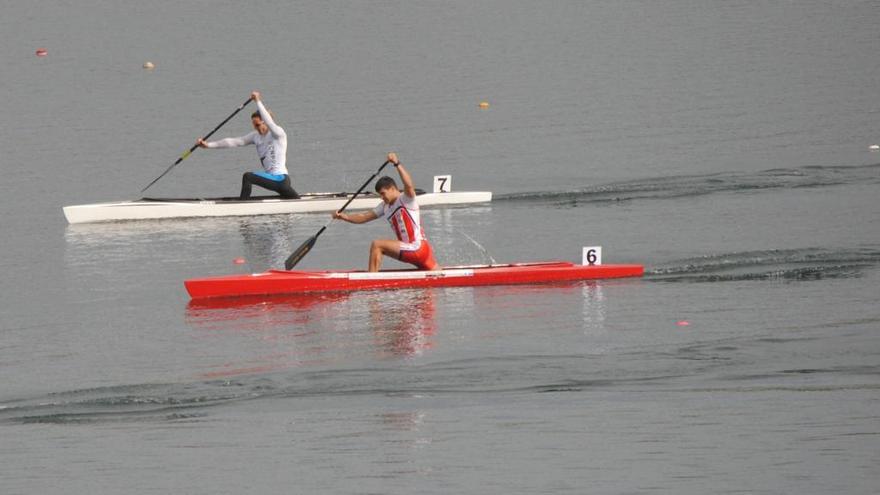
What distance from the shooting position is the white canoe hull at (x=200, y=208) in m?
30.4

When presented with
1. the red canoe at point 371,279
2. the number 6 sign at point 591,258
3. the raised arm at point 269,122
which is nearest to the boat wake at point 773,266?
the number 6 sign at point 591,258

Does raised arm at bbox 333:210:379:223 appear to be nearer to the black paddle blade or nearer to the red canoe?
the red canoe

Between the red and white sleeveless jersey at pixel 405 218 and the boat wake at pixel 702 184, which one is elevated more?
the boat wake at pixel 702 184

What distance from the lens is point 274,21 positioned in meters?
61.1

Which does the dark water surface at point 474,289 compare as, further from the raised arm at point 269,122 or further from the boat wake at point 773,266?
the raised arm at point 269,122

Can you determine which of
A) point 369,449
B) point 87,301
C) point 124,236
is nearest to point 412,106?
point 124,236

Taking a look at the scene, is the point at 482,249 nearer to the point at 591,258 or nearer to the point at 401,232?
the point at 591,258

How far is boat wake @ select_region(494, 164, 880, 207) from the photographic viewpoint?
31391mm

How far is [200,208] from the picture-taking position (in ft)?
100

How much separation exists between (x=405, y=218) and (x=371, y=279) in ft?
3.03

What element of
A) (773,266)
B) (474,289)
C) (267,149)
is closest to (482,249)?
(474,289)

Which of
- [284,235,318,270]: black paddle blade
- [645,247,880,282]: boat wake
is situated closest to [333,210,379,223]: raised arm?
[284,235,318,270]: black paddle blade

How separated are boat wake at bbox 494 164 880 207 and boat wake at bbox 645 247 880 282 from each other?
5917 mm

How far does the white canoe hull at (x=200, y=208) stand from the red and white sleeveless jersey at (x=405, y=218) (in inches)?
263
